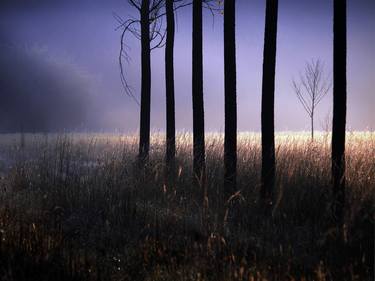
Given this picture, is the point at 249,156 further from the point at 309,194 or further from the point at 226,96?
the point at 309,194

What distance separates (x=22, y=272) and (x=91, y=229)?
222 cm

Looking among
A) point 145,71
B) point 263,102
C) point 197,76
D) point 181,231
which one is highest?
point 145,71

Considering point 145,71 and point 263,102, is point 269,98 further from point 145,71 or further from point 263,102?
point 145,71

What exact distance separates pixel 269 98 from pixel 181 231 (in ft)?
10.3

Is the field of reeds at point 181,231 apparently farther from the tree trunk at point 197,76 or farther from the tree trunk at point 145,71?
the tree trunk at point 145,71

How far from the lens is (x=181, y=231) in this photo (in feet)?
19.4

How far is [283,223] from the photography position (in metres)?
6.62

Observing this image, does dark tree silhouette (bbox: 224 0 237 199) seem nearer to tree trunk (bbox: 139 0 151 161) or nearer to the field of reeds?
the field of reeds

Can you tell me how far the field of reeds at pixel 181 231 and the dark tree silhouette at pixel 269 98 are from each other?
19.9 inches

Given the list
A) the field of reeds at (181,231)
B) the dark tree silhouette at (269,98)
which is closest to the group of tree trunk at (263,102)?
the dark tree silhouette at (269,98)

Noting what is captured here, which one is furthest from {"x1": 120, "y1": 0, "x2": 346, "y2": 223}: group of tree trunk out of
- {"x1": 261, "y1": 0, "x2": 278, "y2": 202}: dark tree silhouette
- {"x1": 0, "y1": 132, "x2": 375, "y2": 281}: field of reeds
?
{"x1": 0, "y1": 132, "x2": 375, "y2": 281}: field of reeds

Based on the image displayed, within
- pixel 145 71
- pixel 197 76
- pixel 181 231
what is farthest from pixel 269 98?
pixel 145 71

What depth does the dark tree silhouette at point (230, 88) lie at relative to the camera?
819 centimetres

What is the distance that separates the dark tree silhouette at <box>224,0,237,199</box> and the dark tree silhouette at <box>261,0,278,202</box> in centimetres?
85
